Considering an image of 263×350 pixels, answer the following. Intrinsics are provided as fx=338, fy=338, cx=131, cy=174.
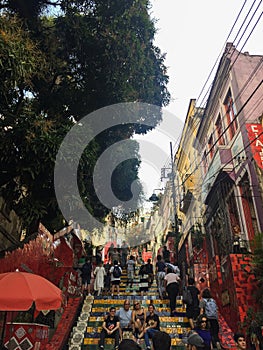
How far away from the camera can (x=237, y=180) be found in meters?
Result: 14.6

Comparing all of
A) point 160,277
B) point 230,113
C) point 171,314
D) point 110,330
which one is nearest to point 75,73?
point 230,113

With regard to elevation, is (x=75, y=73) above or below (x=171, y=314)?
above

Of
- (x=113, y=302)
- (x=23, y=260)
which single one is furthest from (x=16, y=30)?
(x=113, y=302)

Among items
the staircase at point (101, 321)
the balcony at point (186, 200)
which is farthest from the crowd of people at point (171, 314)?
the balcony at point (186, 200)

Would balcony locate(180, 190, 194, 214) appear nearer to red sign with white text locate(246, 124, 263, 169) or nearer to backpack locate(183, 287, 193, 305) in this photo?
red sign with white text locate(246, 124, 263, 169)

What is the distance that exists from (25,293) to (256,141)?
399 inches

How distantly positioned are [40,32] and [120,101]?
11.9 feet

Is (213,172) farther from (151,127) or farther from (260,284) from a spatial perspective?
(260,284)

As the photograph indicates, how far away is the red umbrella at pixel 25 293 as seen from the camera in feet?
19.3

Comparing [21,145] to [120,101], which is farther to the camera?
[120,101]

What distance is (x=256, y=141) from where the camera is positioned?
12.9m

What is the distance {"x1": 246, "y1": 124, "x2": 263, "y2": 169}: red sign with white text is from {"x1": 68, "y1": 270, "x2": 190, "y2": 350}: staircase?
19.5 feet

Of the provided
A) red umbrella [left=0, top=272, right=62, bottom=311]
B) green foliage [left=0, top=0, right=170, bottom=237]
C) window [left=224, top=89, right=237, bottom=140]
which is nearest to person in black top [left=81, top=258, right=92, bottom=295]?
green foliage [left=0, top=0, right=170, bottom=237]

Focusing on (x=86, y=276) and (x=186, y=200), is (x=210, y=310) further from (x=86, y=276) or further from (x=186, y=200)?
(x=186, y=200)
